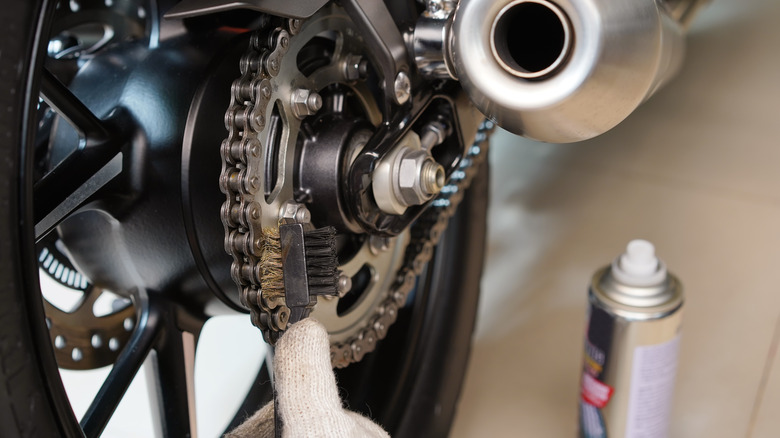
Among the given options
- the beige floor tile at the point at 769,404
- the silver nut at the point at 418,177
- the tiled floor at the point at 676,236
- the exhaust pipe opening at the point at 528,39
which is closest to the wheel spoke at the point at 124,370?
the silver nut at the point at 418,177

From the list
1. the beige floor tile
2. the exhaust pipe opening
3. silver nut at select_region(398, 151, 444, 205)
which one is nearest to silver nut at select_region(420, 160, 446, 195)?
silver nut at select_region(398, 151, 444, 205)

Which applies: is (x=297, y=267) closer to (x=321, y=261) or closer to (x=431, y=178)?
(x=321, y=261)

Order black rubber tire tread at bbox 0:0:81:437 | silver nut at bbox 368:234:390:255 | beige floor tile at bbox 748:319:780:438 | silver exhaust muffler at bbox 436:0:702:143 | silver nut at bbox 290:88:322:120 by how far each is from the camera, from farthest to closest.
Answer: beige floor tile at bbox 748:319:780:438
silver nut at bbox 368:234:390:255
silver nut at bbox 290:88:322:120
silver exhaust muffler at bbox 436:0:702:143
black rubber tire tread at bbox 0:0:81:437

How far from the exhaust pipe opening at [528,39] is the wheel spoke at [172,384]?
0.34 metres

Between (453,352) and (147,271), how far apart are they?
420 millimetres

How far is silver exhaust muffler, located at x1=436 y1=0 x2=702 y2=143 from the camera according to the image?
470mm

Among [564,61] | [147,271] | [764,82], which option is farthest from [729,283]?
[147,271]

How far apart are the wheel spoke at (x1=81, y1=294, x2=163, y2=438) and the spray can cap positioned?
43 centimetres

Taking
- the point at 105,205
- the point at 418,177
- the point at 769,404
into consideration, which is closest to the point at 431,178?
the point at 418,177

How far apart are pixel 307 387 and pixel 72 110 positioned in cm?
25

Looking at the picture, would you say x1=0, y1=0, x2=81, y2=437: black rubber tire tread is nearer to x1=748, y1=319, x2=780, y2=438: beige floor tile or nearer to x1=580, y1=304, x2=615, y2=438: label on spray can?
x1=580, y1=304, x2=615, y2=438: label on spray can

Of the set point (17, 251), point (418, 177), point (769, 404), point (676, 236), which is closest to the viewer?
point (17, 251)

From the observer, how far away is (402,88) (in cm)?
62

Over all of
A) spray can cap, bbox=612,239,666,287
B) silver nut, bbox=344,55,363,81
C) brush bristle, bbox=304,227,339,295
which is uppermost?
silver nut, bbox=344,55,363,81
